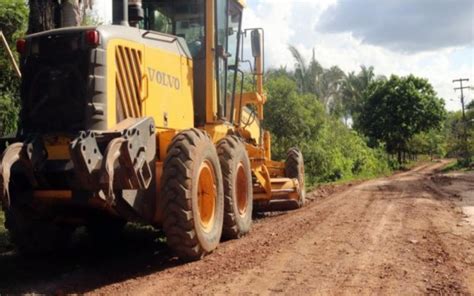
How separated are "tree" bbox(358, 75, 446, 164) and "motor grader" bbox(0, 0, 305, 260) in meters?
41.2

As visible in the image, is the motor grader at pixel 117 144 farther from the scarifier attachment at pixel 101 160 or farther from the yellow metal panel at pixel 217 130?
the yellow metal panel at pixel 217 130

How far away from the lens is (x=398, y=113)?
46875 mm

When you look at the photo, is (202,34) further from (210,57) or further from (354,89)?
(354,89)

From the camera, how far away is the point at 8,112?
11195 millimetres


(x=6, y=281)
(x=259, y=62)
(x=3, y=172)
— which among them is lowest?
(x=6, y=281)

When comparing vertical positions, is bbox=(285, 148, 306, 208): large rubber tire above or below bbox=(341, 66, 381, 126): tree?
below

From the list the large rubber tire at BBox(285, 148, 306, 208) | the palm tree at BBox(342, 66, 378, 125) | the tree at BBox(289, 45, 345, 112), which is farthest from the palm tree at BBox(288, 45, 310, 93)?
the large rubber tire at BBox(285, 148, 306, 208)

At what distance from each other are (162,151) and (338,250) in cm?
242

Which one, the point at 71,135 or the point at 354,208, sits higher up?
the point at 71,135

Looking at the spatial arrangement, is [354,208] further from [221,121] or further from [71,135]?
[71,135]

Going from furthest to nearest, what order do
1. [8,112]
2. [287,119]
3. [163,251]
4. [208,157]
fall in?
[287,119], [8,112], [163,251], [208,157]

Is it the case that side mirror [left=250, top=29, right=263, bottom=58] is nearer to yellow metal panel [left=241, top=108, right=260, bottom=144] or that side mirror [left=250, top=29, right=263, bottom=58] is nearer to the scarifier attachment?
yellow metal panel [left=241, top=108, right=260, bottom=144]

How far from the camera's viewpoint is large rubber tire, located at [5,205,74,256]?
22.0 ft

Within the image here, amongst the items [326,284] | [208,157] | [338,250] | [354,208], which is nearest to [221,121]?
[208,157]
